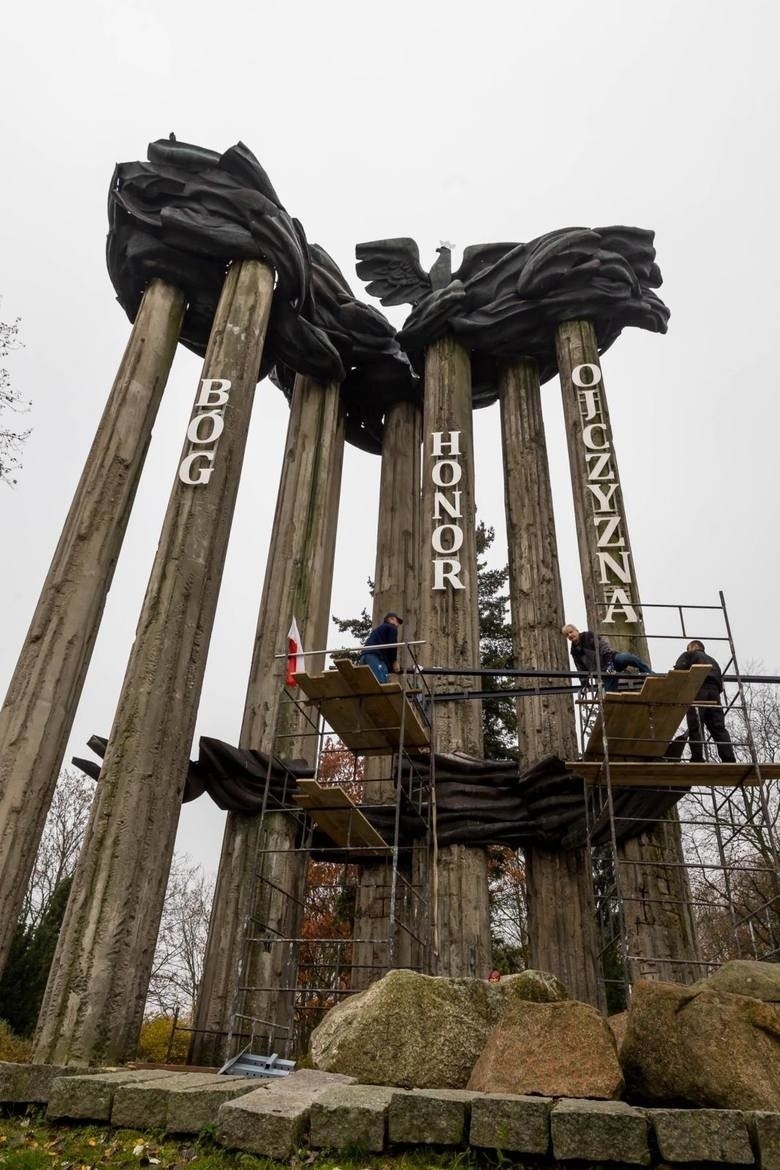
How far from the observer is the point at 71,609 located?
10.9 m

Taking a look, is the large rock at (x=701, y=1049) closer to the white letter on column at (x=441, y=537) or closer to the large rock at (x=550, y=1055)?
the large rock at (x=550, y=1055)

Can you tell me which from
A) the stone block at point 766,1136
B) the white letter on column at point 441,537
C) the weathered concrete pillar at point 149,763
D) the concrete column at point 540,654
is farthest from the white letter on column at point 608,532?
the stone block at point 766,1136

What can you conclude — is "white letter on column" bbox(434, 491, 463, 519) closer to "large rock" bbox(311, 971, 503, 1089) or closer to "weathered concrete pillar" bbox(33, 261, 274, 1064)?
"weathered concrete pillar" bbox(33, 261, 274, 1064)

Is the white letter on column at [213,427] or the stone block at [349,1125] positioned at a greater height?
the white letter on column at [213,427]

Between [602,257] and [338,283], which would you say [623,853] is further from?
[338,283]

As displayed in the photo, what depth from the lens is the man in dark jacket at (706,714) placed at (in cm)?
930

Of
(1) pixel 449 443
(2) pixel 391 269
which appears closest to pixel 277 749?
(1) pixel 449 443

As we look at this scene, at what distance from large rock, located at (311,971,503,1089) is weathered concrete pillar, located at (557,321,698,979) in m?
3.29

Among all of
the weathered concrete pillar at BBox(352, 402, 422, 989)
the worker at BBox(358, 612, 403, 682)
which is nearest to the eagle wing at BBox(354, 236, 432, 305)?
the weathered concrete pillar at BBox(352, 402, 422, 989)

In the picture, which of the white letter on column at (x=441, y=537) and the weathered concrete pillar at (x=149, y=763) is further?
the white letter on column at (x=441, y=537)

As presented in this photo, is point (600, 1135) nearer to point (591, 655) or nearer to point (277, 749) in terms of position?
point (591, 655)

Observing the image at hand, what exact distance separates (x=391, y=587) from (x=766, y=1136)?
11498 mm

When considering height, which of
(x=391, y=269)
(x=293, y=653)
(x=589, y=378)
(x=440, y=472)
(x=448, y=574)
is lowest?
(x=293, y=653)

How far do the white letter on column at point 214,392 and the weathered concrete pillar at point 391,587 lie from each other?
13.8 ft
